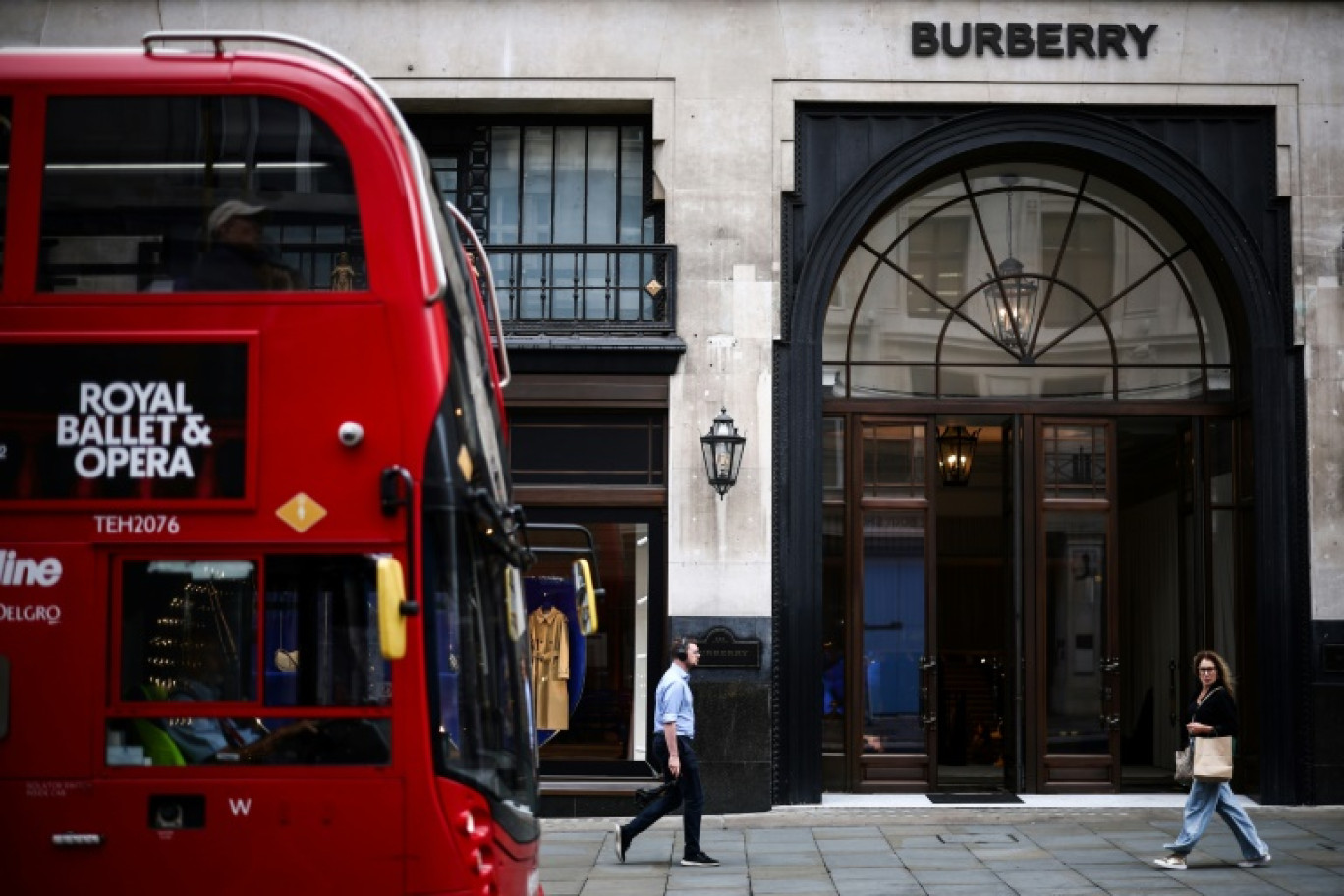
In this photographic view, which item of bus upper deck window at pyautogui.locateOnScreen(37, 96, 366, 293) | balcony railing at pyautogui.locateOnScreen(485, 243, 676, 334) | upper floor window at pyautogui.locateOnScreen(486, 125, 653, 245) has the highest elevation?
upper floor window at pyautogui.locateOnScreen(486, 125, 653, 245)

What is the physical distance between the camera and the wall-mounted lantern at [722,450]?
17188 mm

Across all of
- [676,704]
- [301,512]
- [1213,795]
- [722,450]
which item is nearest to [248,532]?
[301,512]

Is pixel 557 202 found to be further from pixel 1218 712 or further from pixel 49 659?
pixel 49 659

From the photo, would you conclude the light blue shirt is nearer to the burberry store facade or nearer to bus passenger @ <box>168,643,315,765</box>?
the burberry store facade

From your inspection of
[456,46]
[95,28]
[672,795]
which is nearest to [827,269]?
[456,46]

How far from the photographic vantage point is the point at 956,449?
61.5 ft

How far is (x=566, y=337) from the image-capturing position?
58.0ft

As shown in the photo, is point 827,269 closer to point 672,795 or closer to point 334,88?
point 672,795

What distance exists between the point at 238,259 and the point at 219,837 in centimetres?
255

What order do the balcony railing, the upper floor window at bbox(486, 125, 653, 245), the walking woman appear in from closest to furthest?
the walking woman, the balcony railing, the upper floor window at bbox(486, 125, 653, 245)

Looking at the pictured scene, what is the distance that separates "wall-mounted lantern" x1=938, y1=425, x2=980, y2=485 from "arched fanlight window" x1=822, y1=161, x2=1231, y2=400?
0.43 m

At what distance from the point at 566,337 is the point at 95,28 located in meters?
5.83

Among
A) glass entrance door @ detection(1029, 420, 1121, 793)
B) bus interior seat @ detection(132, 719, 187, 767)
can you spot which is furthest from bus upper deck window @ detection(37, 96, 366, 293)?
glass entrance door @ detection(1029, 420, 1121, 793)

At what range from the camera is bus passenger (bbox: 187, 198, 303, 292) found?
772cm
